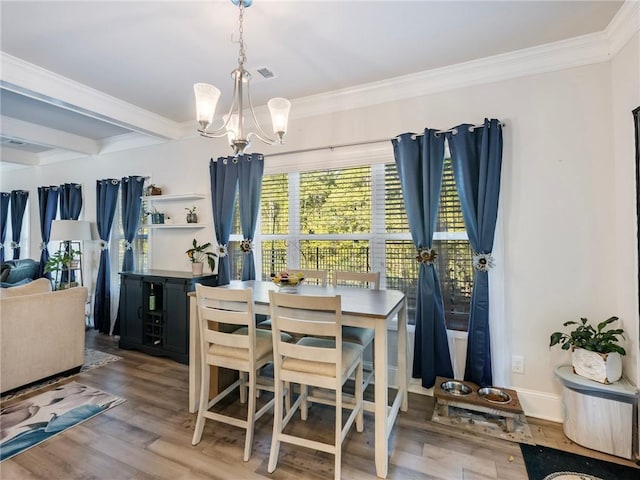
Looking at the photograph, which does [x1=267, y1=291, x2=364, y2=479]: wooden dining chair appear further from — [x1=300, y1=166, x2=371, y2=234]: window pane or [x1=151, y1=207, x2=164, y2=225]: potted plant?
[x1=151, y1=207, x2=164, y2=225]: potted plant

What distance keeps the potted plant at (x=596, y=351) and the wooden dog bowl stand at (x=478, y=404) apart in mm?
462

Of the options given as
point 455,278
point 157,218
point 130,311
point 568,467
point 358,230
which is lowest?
point 568,467

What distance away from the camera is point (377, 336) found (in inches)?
71.6

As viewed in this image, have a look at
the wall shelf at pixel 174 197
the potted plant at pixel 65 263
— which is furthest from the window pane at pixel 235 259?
the potted plant at pixel 65 263

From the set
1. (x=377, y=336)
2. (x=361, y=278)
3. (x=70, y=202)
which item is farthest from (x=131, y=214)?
(x=377, y=336)

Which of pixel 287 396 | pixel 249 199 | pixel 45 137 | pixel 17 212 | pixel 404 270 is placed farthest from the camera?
pixel 17 212

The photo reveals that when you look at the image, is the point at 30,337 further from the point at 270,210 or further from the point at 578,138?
the point at 578,138

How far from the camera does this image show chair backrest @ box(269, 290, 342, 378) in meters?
1.72

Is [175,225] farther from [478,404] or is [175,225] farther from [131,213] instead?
[478,404]

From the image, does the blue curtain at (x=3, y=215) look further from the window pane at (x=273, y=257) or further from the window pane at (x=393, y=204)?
the window pane at (x=393, y=204)

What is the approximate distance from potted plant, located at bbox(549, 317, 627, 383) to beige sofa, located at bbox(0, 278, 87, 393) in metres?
4.09

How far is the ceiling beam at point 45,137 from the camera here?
395cm

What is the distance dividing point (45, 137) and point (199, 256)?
8.84 ft

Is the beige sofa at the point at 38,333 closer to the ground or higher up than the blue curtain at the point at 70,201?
closer to the ground
